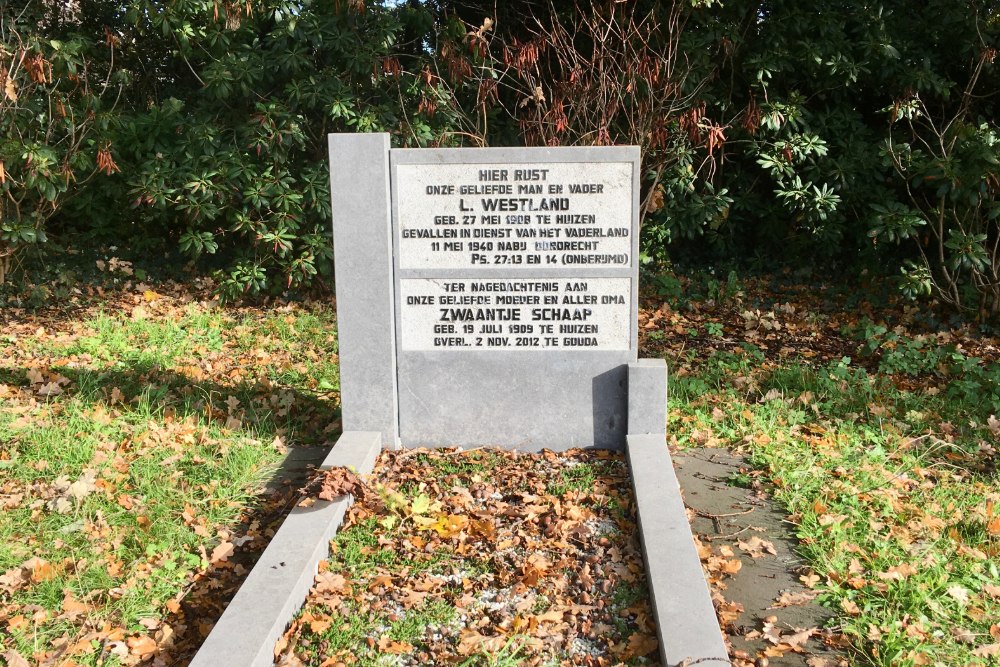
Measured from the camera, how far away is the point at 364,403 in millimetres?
5184

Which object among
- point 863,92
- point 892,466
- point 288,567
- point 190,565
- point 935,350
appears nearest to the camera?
point 288,567

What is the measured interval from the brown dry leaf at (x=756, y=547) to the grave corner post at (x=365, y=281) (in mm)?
2140

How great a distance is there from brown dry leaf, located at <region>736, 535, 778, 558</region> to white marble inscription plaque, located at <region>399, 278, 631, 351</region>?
145 centimetres

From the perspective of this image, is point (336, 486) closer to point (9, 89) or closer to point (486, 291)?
point (486, 291)

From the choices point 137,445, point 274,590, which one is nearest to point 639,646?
point 274,590

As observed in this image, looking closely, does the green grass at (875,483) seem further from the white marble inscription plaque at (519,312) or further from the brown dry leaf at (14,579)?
the brown dry leaf at (14,579)

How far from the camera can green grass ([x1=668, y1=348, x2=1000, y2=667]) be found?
3467 mm

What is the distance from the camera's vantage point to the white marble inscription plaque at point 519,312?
16.7 ft

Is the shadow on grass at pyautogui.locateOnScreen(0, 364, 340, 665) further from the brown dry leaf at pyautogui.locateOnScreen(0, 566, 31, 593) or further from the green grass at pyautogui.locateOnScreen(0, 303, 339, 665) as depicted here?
the brown dry leaf at pyautogui.locateOnScreen(0, 566, 31, 593)

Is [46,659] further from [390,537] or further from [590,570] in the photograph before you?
[590,570]

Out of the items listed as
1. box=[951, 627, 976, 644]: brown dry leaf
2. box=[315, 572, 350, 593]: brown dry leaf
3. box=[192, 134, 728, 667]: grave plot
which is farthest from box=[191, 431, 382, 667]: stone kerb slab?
box=[951, 627, 976, 644]: brown dry leaf

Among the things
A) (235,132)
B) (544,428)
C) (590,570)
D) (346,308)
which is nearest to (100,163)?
(235,132)

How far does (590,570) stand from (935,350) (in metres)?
4.48

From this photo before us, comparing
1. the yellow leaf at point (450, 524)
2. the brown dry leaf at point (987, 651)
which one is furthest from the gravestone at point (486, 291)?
the brown dry leaf at point (987, 651)
